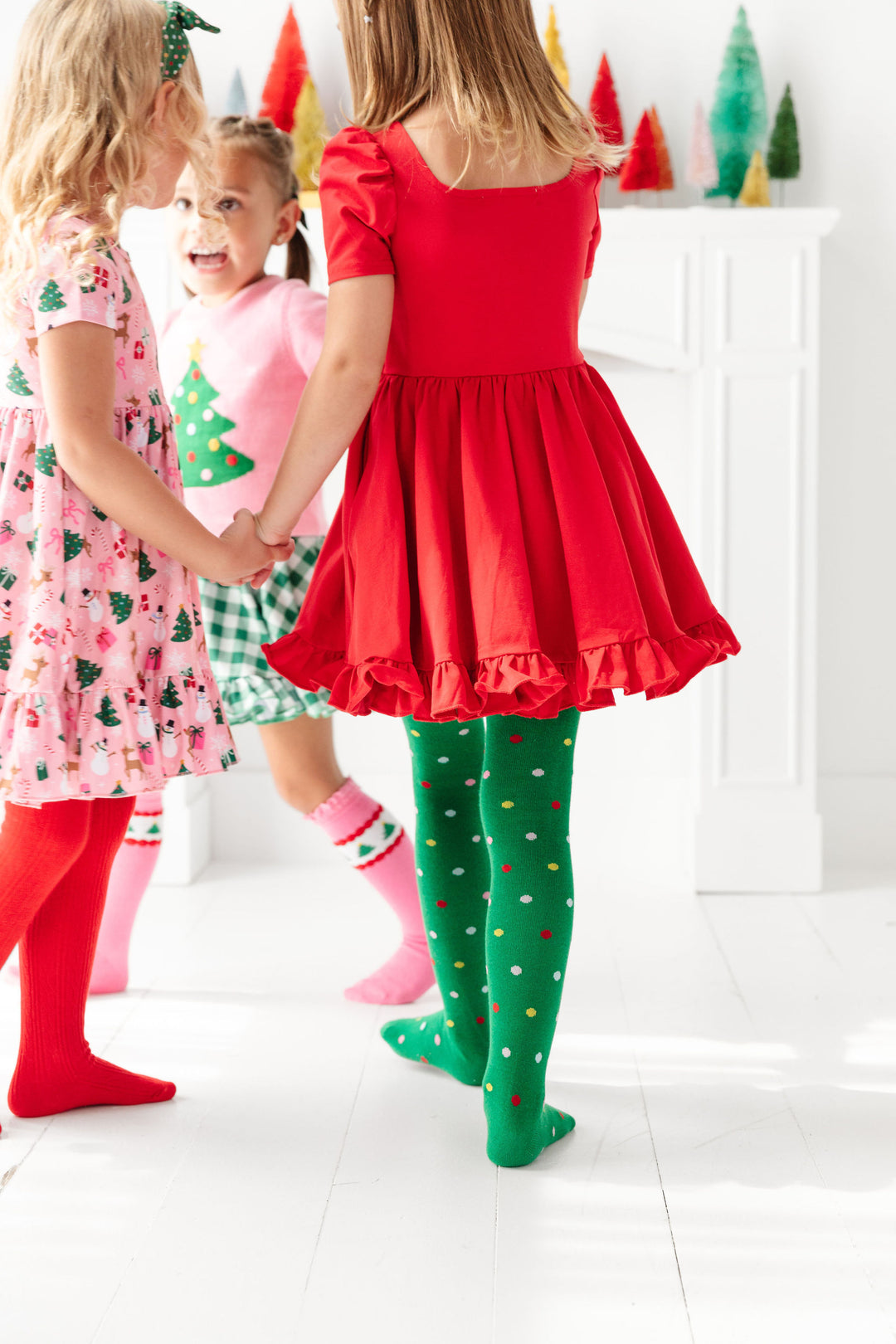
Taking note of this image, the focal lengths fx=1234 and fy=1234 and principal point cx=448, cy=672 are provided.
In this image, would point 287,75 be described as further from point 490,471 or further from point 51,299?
point 490,471

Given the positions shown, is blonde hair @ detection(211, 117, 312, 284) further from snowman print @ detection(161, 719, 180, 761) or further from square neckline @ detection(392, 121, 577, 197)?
snowman print @ detection(161, 719, 180, 761)

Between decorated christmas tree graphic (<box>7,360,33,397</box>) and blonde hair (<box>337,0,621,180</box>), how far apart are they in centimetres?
41

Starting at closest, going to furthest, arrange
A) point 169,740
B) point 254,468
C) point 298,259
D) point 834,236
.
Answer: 1. point 169,740
2. point 254,468
3. point 298,259
4. point 834,236

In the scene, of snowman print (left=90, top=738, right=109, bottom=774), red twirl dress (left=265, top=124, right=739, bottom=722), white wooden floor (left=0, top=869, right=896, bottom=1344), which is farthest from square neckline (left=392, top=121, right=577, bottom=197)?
white wooden floor (left=0, top=869, right=896, bottom=1344)

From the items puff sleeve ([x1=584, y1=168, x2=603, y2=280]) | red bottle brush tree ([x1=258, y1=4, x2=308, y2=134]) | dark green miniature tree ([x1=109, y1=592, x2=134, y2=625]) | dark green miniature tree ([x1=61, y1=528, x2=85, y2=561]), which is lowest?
dark green miniature tree ([x1=109, y1=592, x2=134, y2=625])

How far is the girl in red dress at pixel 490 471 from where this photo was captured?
1130mm

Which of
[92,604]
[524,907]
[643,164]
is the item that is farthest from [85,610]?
[643,164]

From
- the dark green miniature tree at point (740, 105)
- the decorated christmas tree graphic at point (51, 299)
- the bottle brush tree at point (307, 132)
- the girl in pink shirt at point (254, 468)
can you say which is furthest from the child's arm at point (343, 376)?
the dark green miniature tree at point (740, 105)

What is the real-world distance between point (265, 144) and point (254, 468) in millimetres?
439

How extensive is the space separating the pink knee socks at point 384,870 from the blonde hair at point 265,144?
0.83m

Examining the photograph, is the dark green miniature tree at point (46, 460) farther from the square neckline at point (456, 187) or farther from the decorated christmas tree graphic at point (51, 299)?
the square neckline at point (456, 187)

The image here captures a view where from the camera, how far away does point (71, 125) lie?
1176 millimetres

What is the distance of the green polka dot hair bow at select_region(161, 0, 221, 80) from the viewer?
1.24 meters

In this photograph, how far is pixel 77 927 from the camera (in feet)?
4.34
